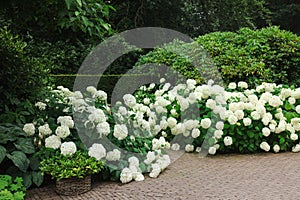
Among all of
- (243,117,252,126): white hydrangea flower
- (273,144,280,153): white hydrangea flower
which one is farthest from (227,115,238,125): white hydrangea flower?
(273,144,280,153): white hydrangea flower

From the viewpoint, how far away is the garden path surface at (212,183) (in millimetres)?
3744

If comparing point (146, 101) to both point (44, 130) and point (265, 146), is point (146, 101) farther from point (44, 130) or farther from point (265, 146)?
point (44, 130)

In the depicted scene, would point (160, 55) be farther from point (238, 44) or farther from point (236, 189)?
point (236, 189)

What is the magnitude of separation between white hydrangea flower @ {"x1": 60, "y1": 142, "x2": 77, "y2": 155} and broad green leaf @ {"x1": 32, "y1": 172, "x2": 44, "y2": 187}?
31 centimetres

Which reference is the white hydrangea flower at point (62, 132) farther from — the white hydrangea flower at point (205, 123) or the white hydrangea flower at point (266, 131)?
the white hydrangea flower at point (266, 131)

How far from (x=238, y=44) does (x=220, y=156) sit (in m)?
3.92

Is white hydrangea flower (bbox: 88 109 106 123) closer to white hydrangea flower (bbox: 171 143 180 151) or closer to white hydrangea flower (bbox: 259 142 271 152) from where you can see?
white hydrangea flower (bbox: 171 143 180 151)

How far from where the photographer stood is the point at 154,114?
19.4ft

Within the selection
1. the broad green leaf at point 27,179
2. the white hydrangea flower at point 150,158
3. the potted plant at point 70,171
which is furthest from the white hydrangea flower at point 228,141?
the broad green leaf at point 27,179

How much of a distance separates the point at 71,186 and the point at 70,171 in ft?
0.54

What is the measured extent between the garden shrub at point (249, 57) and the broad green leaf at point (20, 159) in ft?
15.5

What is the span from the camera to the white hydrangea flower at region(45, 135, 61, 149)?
4070 mm

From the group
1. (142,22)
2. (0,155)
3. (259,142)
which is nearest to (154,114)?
(259,142)

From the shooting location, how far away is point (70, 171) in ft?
12.2
